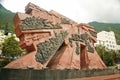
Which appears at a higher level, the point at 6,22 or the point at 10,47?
the point at 6,22

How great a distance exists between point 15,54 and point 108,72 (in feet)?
53.9

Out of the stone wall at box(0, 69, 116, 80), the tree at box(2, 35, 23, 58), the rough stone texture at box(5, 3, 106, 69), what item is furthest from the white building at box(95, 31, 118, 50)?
the stone wall at box(0, 69, 116, 80)

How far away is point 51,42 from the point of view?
14680 millimetres

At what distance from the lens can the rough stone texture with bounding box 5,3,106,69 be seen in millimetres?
13789

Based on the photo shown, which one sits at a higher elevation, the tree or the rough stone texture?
the rough stone texture

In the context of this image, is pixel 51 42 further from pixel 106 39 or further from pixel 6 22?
pixel 6 22

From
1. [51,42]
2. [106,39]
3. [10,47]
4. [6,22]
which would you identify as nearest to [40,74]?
[51,42]

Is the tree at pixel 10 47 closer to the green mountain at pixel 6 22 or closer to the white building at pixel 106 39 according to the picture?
the green mountain at pixel 6 22

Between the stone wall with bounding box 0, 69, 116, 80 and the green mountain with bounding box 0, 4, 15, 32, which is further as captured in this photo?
the green mountain with bounding box 0, 4, 15, 32

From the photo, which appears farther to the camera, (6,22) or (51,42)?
(6,22)

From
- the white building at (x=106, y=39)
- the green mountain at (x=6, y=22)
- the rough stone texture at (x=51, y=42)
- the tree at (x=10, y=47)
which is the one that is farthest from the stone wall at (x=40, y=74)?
the white building at (x=106, y=39)

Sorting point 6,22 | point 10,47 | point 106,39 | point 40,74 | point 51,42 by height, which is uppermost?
point 6,22

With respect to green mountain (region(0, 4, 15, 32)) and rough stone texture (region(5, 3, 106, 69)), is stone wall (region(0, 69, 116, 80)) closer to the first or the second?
rough stone texture (region(5, 3, 106, 69))

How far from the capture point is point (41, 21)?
1476 cm
